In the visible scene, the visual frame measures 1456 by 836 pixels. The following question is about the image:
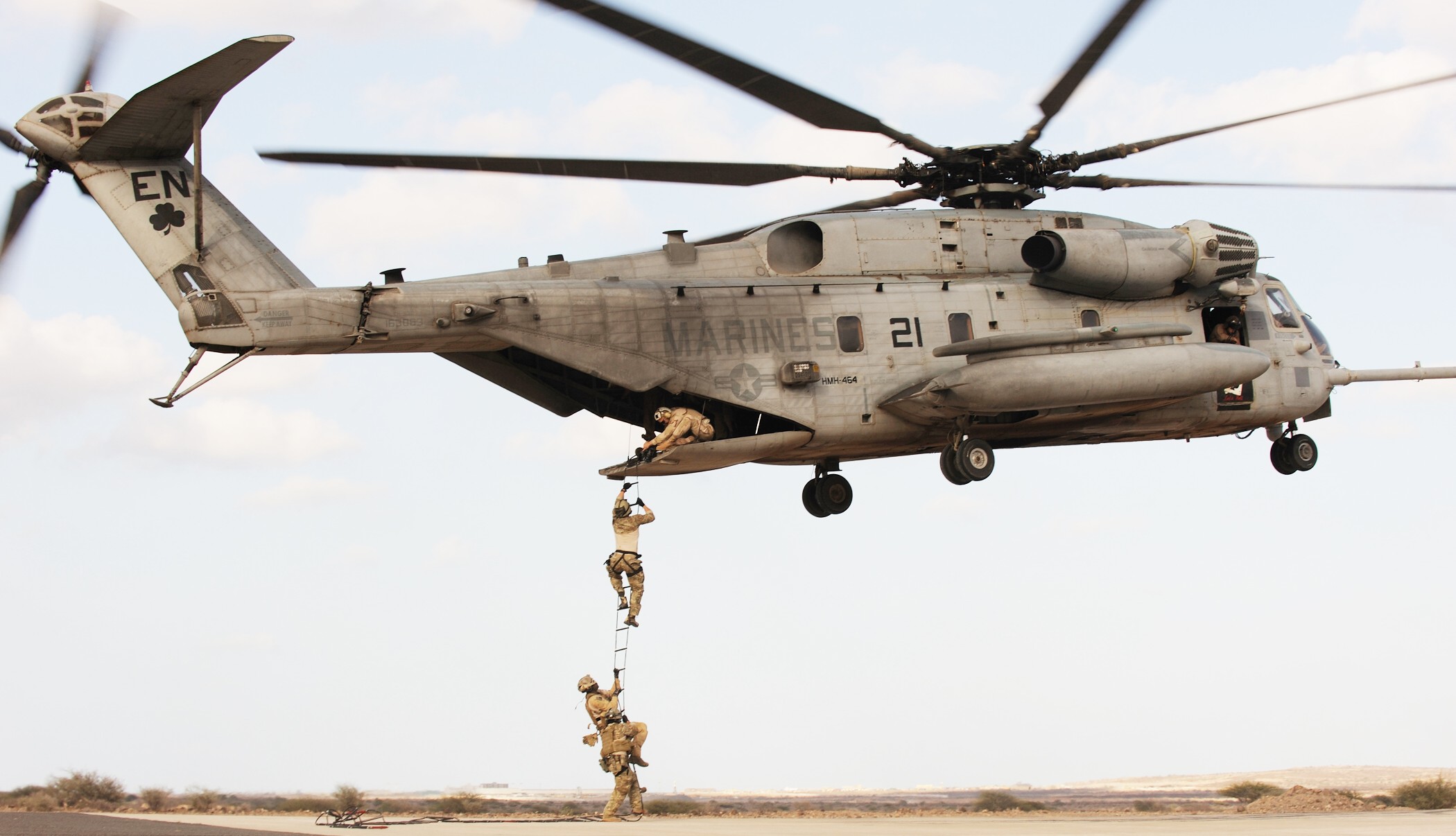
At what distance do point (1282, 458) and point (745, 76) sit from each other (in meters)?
10.4

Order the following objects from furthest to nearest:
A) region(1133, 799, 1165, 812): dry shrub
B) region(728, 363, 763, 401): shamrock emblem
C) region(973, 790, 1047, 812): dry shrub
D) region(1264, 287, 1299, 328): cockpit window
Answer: region(973, 790, 1047, 812): dry shrub → region(1133, 799, 1165, 812): dry shrub → region(1264, 287, 1299, 328): cockpit window → region(728, 363, 763, 401): shamrock emblem

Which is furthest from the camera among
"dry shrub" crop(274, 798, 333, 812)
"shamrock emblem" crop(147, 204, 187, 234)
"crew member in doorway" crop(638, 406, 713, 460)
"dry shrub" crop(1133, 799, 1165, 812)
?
"dry shrub" crop(274, 798, 333, 812)

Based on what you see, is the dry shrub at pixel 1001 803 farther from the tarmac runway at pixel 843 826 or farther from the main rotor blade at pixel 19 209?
the main rotor blade at pixel 19 209

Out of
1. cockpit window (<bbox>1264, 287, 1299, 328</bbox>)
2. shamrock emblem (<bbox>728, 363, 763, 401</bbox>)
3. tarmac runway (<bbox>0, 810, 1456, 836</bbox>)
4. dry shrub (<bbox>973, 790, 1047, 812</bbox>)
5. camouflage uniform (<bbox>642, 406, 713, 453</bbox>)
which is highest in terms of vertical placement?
cockpit window (<bbox>1264, 287, 1299, 328</bbox>)

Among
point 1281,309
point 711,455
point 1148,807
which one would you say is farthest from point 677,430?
point 1148,807

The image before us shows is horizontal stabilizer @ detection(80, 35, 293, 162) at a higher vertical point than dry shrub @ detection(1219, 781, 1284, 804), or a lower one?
higher

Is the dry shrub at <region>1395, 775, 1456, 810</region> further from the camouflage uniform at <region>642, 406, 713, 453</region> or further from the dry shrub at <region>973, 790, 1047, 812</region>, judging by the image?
the camouflage uniform at <region>642, 406, 713, 453</region>

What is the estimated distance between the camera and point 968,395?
55.6ft

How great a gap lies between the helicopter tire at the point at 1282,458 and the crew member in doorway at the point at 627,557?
973 centimetres

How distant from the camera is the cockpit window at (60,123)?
15594 mm

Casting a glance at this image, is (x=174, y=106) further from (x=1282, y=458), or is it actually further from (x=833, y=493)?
(x=1282, y=458)

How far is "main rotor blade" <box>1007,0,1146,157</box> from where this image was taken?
1529cm

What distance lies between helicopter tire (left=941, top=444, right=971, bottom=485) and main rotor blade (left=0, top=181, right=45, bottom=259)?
35.8 feet

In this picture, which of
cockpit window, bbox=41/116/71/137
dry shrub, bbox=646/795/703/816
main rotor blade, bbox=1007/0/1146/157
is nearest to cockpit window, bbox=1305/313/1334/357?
main rotor blade, bbox=1007/0/1146/157
